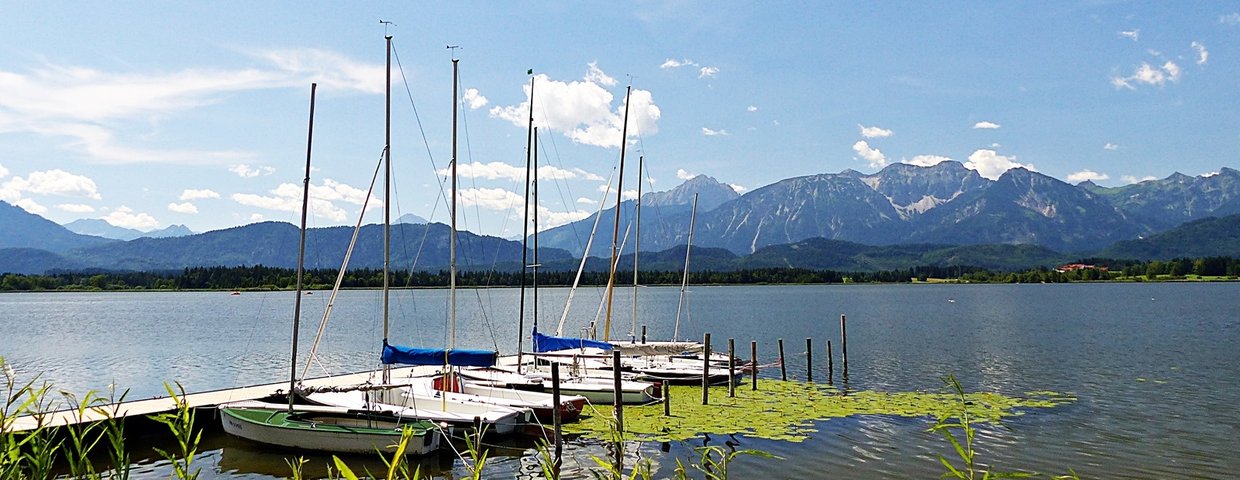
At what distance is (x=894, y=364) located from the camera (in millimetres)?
50438

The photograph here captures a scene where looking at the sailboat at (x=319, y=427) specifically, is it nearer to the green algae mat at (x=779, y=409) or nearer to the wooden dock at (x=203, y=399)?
the wooden dock at (x=203, y=399)

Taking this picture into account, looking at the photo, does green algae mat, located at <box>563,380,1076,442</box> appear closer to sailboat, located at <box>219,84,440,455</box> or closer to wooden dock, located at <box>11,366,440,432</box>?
sailboat, located at <box>219,84,440,455</box>

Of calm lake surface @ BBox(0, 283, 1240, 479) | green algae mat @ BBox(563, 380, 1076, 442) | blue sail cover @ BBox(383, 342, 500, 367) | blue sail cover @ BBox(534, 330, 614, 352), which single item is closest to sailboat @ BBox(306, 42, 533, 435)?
blue sail cover @ BBox(383, 342, 500, 367)

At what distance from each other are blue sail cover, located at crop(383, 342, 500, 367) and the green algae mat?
3740 mm

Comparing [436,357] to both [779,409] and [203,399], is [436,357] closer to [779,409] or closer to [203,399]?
[203,399]

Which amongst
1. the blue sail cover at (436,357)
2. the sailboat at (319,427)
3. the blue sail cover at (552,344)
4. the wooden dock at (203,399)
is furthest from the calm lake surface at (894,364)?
the blue sail cover at (552,344)

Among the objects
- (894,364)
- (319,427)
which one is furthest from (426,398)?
(894,364)

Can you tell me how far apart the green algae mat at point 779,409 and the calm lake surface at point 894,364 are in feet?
3.80

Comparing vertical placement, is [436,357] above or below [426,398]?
above

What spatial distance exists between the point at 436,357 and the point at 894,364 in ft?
105

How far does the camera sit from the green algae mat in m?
28.3

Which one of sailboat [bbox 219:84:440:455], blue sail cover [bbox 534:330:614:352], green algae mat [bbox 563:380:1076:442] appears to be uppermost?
blue sail cover [bbox 534:330:614:352]

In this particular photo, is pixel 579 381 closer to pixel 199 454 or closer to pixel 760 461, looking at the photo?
pixel 760 461

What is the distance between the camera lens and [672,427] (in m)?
28.6
